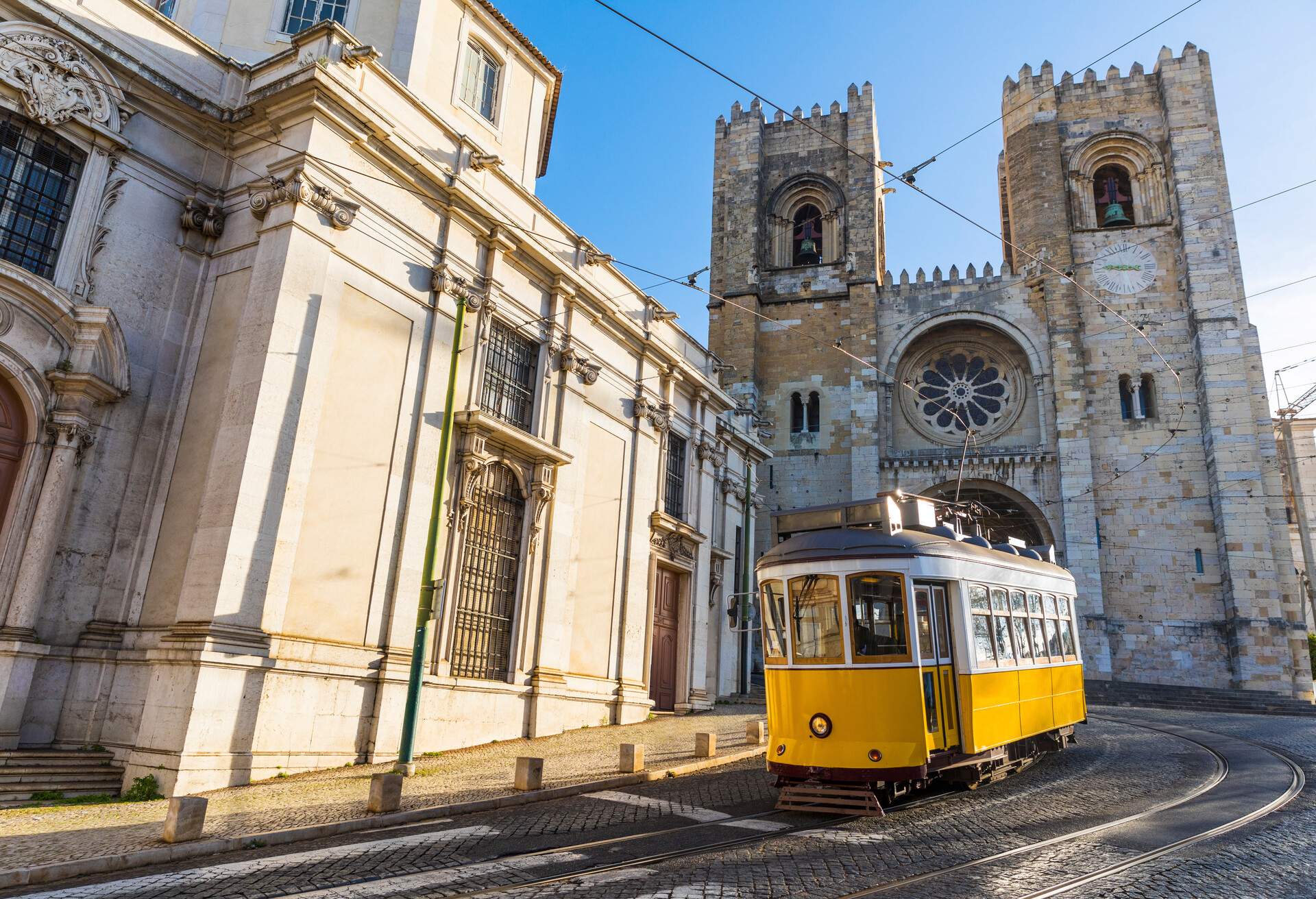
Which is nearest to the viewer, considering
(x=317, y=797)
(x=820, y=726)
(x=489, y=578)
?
(x=820, y=726)

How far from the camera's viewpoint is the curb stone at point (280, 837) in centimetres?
600

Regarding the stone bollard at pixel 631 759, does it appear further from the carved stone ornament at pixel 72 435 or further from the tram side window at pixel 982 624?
the carved stone ornament at pixel 72 435

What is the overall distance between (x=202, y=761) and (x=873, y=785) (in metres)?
7.38

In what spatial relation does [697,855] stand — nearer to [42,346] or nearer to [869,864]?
[869,864]

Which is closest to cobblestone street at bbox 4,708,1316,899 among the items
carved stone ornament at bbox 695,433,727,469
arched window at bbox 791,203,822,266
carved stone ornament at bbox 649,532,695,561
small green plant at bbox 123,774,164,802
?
small green plant at bbox 123,774,164,802

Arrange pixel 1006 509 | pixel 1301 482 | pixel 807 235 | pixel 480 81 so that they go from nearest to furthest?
pixel 480 81, pixel 1006 509, pixel 807 235, pixel 1301 482

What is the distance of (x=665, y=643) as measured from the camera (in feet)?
67.8

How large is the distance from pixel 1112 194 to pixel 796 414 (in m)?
15.5

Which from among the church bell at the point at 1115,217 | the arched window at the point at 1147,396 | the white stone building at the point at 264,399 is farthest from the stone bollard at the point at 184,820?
the church bell at the point at 1115,217

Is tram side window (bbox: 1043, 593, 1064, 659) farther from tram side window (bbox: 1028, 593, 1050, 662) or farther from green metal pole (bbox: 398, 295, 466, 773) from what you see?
green metal pole (bbox: 398, 295, 466, 773)

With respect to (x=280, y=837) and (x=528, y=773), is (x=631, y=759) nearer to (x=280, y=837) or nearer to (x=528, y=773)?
(x=528, y=773)

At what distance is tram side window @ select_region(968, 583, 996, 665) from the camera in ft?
30.3

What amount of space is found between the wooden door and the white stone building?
356 centimetres

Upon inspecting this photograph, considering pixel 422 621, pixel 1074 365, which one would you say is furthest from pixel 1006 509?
pixel 422 621
